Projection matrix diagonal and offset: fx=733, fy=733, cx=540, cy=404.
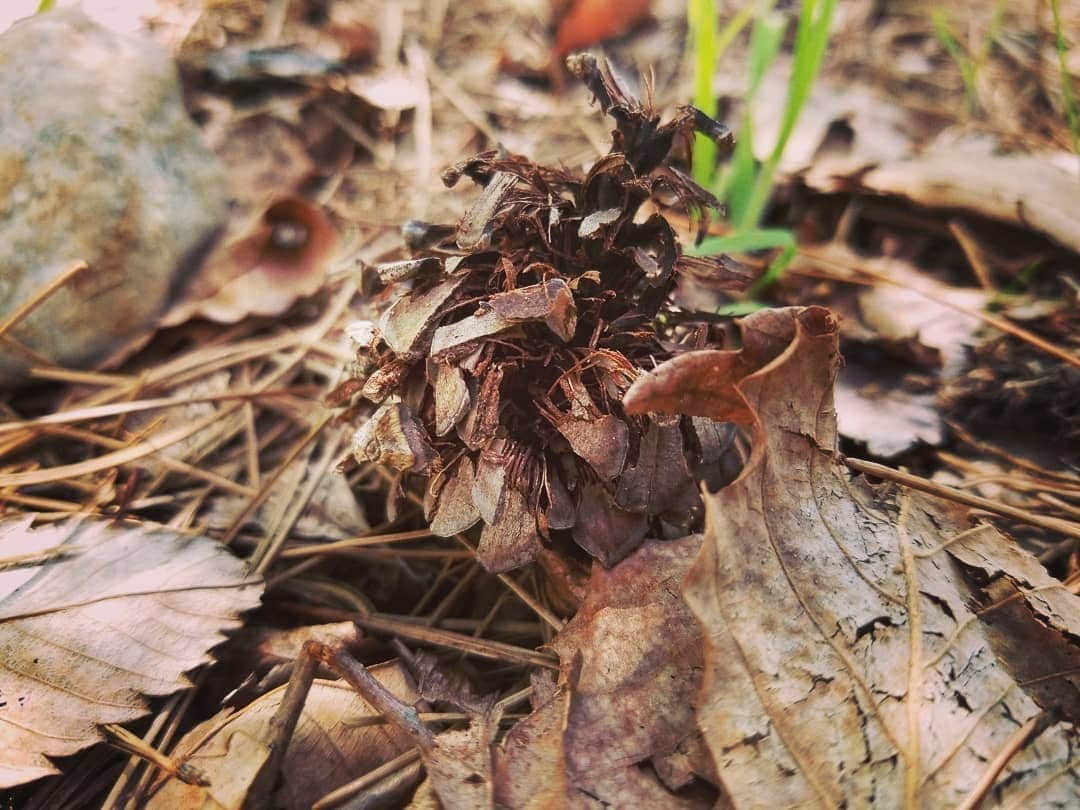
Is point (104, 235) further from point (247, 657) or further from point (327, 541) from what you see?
point (247, 657)

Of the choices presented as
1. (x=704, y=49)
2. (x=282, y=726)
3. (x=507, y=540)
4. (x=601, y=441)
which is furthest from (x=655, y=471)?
(x=704, y=49)

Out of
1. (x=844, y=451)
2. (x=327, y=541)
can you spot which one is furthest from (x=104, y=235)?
(x=844, y=451)

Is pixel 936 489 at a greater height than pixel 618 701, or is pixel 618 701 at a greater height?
pixel 936 489

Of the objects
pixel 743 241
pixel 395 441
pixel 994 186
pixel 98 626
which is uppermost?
pixel 994 186

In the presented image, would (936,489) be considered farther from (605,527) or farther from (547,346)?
(547,346)

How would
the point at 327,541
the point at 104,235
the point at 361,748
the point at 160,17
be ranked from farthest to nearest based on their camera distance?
the point at 160,17
the point at 104,235
the point at 327,541
the point at 361,748

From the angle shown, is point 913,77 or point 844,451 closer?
point 844,451
